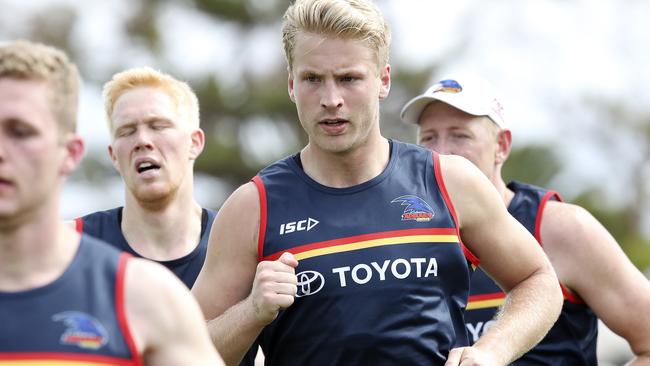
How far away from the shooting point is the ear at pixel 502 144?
741 cm

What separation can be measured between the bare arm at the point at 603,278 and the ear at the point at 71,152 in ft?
10.8

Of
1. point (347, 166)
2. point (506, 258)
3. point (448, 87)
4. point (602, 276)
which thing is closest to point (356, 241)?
point (347, 166)

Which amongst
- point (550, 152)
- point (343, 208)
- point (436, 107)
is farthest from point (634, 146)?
point (343, 208)

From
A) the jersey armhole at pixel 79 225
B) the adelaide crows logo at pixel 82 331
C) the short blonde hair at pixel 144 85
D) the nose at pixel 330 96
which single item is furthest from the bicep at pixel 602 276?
the adelaide crows logo at pixel 82 331

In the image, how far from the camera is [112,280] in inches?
153

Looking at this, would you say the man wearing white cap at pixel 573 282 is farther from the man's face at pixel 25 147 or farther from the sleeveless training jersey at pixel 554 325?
the man's face at pixel 25 147

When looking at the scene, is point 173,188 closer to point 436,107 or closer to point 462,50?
point 436,107

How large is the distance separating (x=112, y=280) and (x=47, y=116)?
21.8 inches

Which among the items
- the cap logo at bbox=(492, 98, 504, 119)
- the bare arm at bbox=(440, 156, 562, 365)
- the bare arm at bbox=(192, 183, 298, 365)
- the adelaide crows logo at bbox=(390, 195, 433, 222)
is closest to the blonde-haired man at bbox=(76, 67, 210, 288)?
the bare arm at bbox=(192, 183, 298, 365)

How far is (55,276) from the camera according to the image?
389cm

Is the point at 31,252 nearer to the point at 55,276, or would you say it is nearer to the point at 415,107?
the point at 55,276

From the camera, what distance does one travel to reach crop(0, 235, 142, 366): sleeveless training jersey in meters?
3.75

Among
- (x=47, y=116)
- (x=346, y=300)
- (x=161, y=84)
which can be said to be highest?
(x=161, y=84)

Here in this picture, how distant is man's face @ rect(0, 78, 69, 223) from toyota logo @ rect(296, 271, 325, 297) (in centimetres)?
161
